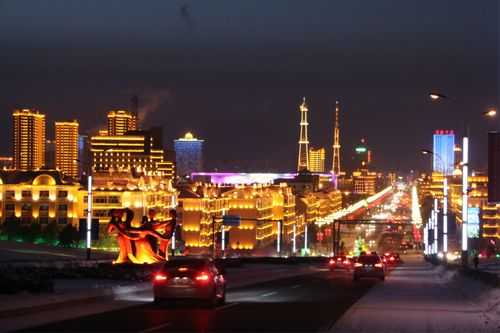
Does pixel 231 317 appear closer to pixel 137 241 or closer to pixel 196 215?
pixel 137 241

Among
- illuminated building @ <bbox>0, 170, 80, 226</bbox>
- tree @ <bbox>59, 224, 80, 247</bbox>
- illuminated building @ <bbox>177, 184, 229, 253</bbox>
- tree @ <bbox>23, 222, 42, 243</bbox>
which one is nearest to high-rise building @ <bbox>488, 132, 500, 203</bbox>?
tree @ <bbox>59, 224, 80, 247</bbox>

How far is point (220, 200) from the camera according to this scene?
187 m

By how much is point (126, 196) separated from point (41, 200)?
12.3 meters

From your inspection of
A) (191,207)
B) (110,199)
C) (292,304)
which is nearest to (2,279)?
(292,304)

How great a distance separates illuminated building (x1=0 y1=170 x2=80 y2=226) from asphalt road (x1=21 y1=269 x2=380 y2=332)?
115 meters

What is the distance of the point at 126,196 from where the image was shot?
151m

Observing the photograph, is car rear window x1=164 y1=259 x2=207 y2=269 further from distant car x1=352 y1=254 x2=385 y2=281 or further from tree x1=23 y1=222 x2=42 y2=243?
tree x1=23 y1=222 x2=42 y2=243

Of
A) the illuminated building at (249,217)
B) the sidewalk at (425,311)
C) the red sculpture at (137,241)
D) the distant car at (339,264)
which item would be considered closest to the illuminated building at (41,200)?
the illuminated building at (249,217)

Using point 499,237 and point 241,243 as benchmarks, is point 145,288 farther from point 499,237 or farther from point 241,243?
point 499,237

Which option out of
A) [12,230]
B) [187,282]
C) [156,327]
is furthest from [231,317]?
[12,230]

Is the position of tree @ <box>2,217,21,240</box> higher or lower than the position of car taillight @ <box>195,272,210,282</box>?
lower

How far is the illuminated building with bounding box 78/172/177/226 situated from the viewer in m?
151

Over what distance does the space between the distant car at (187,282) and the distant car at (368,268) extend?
26.3m

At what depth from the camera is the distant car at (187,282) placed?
30.7m
